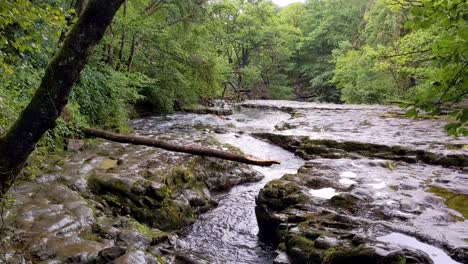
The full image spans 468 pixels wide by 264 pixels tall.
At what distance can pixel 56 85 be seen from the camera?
2771 mm

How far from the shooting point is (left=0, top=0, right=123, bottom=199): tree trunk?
2.66m

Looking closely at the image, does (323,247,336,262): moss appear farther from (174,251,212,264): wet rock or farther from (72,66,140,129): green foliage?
(72,66,140,129): green foliage

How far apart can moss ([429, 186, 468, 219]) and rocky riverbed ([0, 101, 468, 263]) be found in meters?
0.04

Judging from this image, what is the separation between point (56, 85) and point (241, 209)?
15.6ft

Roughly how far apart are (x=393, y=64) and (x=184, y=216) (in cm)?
1916

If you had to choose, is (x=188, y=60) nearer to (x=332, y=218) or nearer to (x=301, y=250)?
(x=332, y=218)

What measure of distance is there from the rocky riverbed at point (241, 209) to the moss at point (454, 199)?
44mm

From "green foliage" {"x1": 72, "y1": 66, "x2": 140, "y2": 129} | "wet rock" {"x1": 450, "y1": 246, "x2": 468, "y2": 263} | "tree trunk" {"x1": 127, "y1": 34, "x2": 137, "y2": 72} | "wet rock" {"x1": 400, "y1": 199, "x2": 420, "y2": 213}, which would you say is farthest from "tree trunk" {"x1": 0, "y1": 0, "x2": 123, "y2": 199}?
"tree trunk" {"x1": 127, "y1": 34, "x2": 137, "y2": 72}

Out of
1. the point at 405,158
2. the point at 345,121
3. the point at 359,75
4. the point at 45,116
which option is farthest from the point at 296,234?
the point at 359,75

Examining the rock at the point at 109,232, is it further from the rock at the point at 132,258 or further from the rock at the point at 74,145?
the rock at the point at 74,145

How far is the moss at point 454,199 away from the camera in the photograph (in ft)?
16.8

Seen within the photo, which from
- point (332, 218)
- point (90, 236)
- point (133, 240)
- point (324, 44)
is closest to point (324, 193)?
point (332, 218)

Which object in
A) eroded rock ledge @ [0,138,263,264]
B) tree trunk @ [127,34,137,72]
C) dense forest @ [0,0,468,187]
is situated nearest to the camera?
dense forest @ [0,0,468,187]

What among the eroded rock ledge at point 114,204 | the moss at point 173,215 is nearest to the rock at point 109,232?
the eroded rock ledge at point 114,204
